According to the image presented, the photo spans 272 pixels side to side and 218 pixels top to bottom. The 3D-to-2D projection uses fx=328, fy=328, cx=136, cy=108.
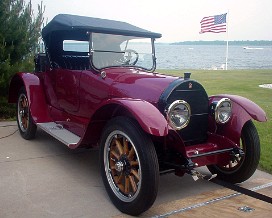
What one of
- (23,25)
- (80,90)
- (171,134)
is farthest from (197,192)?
(23,25)

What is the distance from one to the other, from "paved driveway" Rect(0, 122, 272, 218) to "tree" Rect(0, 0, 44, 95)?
88.7 inches

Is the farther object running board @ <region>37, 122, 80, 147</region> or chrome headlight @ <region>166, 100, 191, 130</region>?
running board @ <region>37, 122, 80, 147</region>

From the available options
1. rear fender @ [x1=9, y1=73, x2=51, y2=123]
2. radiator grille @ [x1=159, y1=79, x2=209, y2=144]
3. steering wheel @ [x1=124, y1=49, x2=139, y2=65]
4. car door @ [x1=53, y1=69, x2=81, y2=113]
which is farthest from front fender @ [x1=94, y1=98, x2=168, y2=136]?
rear fender @ [x1=9, y1=73, x2=51, y2=123]

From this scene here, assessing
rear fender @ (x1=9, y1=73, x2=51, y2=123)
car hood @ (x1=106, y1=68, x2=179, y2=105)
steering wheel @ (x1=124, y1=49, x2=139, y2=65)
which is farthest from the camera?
rear fender @ (x1=9, y1=73, x2=51, y2=123)

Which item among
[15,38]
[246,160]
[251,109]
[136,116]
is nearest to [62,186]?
[136,116]

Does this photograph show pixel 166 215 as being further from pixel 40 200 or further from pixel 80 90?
pixel 80 90

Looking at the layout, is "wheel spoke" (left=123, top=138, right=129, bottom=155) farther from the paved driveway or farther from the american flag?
the american flag

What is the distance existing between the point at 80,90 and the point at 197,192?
78.7 inches

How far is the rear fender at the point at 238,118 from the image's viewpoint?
12.2 feet

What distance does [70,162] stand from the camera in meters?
4.61

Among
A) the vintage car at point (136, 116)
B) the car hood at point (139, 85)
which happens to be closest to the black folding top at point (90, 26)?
the vintage car at point (136, 116)

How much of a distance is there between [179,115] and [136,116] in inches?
24.1

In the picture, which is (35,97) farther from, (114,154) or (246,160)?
(246,160)

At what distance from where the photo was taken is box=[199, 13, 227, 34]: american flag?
81.0 feet
